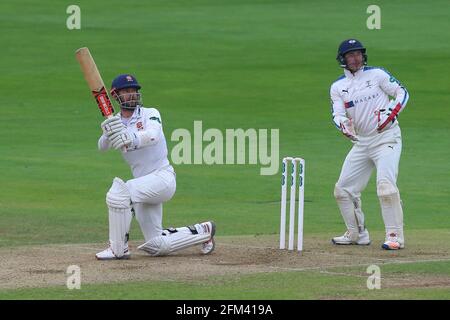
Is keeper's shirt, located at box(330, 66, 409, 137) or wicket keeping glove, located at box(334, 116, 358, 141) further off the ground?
keeper's shirt, located at box(330, 66, 409, 137)

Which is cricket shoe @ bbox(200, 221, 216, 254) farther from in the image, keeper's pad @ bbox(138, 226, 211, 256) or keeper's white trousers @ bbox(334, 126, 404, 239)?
keeper's white trousers @ bbox(334, 126, 404, 239)

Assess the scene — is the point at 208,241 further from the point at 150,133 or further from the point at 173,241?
the point at 150,133

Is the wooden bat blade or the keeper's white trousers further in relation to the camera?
the keeper's white trousers

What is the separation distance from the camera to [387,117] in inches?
501

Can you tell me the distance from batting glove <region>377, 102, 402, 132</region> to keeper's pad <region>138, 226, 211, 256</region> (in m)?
2.17

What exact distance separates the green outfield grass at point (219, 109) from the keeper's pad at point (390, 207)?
0.63 meters

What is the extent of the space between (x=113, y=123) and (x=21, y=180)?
748cm

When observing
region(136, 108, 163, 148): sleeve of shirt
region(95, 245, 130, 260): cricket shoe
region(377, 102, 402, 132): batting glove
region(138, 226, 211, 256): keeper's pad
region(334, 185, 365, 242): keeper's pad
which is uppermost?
region(377, 102, 402, 132): batting glove

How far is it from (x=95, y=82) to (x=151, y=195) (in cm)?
A: 125

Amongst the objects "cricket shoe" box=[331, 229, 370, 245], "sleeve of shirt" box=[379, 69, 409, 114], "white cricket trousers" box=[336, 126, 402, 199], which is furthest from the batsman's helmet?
"cricket shoe" box=[331, 229, 370, 245]

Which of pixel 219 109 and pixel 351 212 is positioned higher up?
pixel 219 109

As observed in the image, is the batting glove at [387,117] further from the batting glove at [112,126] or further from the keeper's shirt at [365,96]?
the batting glove at [112,126]

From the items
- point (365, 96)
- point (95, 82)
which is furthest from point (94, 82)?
point (365, 96)

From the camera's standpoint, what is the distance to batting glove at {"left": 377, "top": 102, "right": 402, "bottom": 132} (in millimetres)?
12703
